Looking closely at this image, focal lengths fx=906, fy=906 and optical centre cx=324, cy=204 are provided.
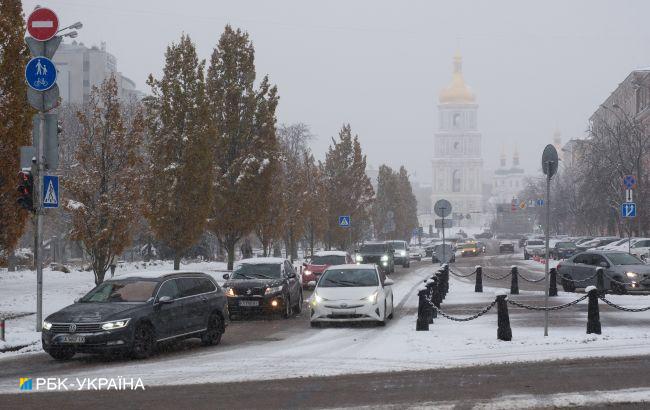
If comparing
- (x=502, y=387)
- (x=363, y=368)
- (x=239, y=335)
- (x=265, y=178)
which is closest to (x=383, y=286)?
(x=239, y=335)

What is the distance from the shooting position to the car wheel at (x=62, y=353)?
14.5 metres

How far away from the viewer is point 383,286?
21.0 meters

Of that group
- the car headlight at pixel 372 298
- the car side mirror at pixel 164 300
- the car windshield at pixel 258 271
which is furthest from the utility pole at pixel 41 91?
the car headlight at pixel 372 298

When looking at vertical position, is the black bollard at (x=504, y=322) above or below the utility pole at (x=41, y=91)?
below

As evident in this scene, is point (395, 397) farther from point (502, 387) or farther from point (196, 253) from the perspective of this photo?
point (196, 253)

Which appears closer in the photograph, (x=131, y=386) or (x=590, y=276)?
(x=131, y=386)

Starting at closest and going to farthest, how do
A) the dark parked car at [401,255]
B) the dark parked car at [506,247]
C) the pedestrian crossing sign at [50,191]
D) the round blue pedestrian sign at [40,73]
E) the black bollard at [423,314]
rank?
the black bollard at [423,314], the round blue pedestrian sign at [40,73], the pedestrian crossing sign at [50,191], the dark parked car at [401,255], the dark parked car at [506,247]

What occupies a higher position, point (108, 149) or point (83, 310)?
point (108, 149)

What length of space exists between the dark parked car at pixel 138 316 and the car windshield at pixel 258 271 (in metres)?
5.51

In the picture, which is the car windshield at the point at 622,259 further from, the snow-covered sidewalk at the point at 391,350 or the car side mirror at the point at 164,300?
the car side mirror at the point at 164,300

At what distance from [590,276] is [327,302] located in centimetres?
1365

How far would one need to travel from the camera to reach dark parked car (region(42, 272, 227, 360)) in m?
14.3

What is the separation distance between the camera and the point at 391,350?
15414mm

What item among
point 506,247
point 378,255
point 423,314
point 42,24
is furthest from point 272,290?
point 506,247
